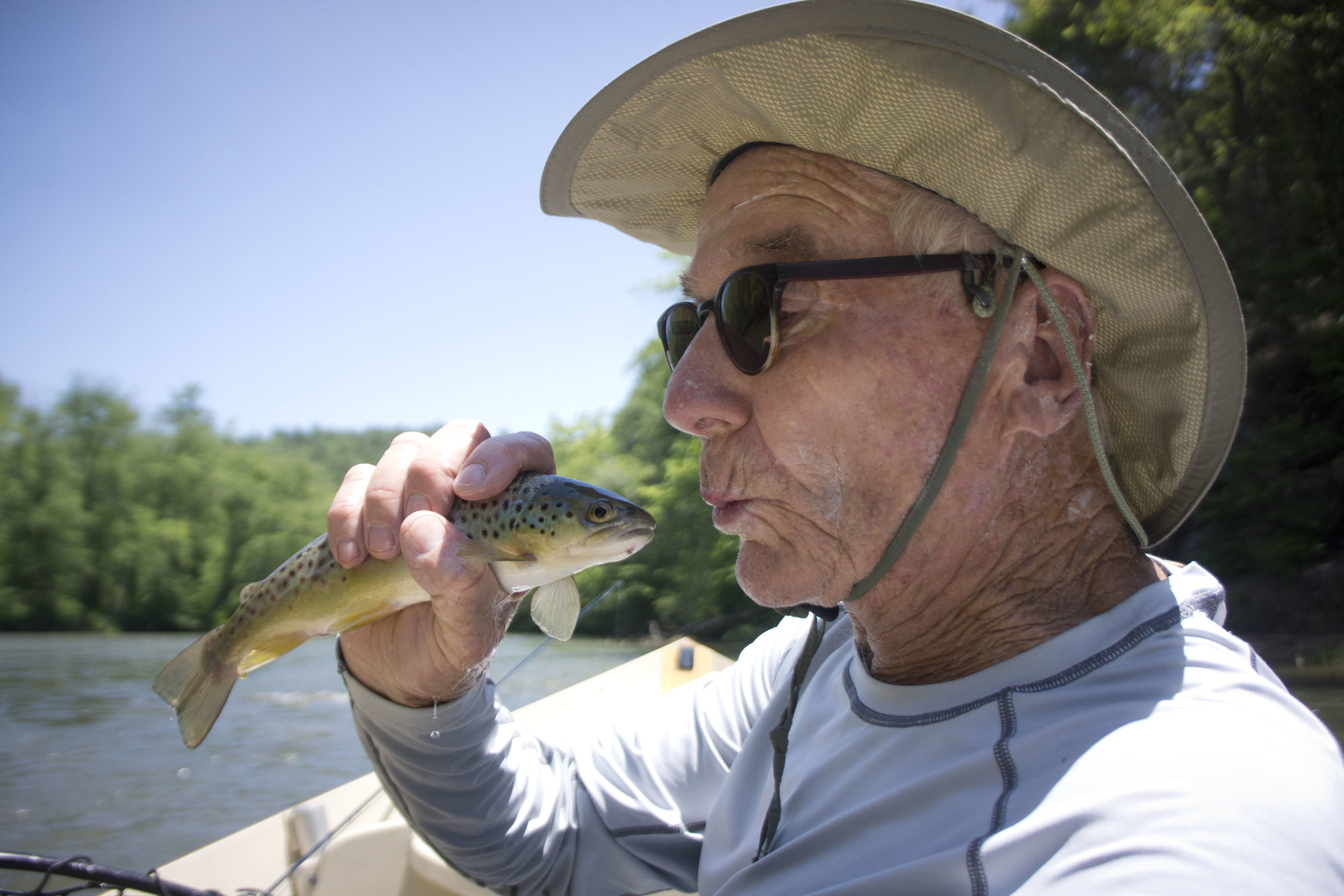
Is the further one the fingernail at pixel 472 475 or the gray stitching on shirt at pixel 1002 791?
the fingernail at pixel 472 475

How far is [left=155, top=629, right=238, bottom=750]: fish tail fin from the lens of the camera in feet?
6.30

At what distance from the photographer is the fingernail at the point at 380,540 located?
1.67m

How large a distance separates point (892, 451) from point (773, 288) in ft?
1.15

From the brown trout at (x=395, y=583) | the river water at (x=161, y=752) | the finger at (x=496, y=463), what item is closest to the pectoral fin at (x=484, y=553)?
the brown trout at (x=395, y=583)

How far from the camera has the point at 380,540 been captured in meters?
1.67

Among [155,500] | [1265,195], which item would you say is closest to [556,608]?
[1265,195]

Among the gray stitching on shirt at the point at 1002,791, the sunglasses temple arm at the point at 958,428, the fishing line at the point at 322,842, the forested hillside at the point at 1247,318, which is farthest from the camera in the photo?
the forested hillside at the point at 1247,318

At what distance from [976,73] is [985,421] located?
1.80 feet

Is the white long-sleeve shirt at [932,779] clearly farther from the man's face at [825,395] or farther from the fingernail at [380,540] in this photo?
the fingernail at [380,540]

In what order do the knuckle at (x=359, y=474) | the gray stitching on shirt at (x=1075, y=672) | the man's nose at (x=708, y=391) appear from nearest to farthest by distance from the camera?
the gray stitching on shirt at (x=1075, y=672), the man's nose at (x=708, y=391), the knuckle at (x=359, y=474)

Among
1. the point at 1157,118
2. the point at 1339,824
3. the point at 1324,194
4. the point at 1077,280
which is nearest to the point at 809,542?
the point at 1077,280

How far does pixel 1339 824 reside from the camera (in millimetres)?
900

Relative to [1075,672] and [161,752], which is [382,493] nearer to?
[1075,672]

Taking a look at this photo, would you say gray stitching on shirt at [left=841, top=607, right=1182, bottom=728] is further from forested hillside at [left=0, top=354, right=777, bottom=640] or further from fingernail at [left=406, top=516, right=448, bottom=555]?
forested hillside at [left=0, top=354, right=777, bottom=640]
